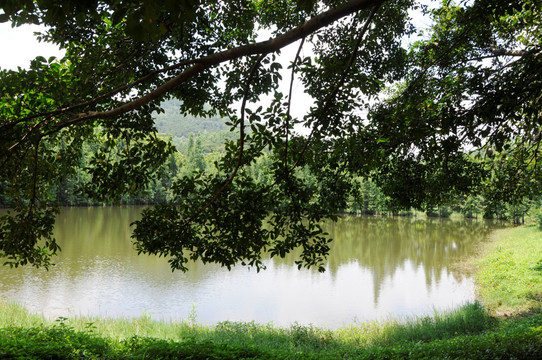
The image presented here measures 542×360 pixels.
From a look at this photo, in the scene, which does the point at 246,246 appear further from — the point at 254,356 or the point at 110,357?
the point at 110,357

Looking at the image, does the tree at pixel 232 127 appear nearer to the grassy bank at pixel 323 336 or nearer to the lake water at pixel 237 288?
the grassy bank at pixel 323 336

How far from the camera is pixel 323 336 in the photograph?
923 cm

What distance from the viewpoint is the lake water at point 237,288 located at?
11.9 meters

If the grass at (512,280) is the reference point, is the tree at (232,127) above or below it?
above

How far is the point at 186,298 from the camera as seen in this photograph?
13023 mm

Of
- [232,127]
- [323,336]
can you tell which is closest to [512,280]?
[323,336]

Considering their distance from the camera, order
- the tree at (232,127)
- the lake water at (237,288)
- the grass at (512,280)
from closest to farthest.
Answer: the tree at (232,127) → the grass at (512,280) → the lake water at (237,288)

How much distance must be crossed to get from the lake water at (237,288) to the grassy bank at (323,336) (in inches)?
50.6

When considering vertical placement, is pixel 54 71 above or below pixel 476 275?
above

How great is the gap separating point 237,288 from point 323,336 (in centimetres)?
573

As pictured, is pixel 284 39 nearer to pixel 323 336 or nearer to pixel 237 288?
pixel 323 336

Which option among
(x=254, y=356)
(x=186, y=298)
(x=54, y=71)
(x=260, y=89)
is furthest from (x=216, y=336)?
(x=54, y=71)

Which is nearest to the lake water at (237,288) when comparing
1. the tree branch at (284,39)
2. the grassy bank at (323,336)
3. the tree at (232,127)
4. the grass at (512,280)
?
the grass at (512,280)

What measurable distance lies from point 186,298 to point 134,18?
41.3ft
